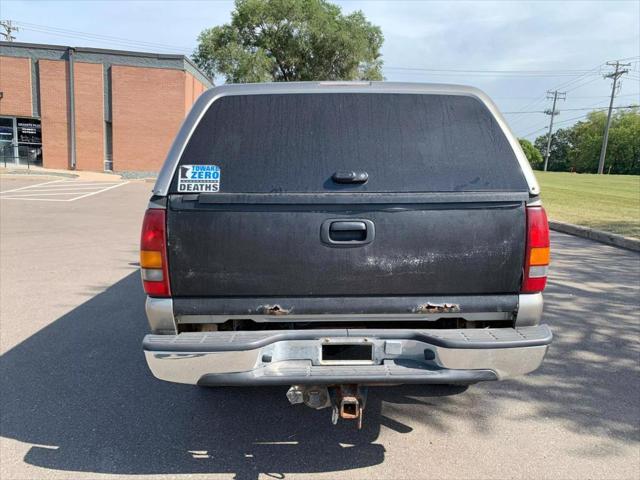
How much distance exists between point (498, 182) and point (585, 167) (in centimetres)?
11003

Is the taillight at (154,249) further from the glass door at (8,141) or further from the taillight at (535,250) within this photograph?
the glass door at (8,141)

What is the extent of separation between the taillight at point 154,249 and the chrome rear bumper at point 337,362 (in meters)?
0.31

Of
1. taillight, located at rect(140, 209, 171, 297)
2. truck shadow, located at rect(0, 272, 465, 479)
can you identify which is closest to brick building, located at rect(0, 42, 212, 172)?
truck shadow, located at rect(0, 272, 465, 479)

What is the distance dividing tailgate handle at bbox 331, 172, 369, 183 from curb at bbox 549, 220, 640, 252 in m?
8.76

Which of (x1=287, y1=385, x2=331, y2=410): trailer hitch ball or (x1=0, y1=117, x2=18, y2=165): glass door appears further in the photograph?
(x1=0, y1=117, x2=18, y2=165): glass door

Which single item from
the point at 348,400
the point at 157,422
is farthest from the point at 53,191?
the point at 348,400

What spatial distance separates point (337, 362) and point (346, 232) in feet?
2.24

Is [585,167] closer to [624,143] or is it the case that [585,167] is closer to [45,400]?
[624,143]

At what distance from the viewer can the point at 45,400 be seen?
3.63 m

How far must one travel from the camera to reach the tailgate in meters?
2.66

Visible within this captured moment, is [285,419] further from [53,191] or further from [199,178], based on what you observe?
[53,191]

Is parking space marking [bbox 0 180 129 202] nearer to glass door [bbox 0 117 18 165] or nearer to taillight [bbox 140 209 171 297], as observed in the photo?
glass door [bbox 0 117 18 165]

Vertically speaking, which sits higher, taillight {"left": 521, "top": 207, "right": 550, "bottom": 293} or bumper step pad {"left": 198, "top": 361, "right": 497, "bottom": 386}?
taillight {"left": 521, "top": 207, "right": 550, "bottom": 293}

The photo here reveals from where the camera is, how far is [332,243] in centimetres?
268
